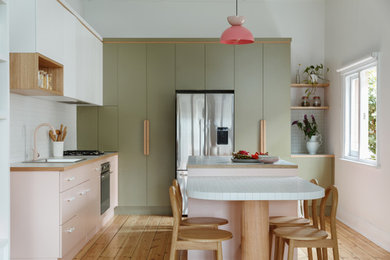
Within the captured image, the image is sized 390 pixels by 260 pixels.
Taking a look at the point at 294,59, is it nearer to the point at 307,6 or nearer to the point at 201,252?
the point at 307,6

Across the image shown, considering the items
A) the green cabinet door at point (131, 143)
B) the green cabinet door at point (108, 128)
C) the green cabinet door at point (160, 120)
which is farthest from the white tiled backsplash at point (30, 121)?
the green cabinet door at point (160, 120)

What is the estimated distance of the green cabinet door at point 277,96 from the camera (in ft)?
18.0

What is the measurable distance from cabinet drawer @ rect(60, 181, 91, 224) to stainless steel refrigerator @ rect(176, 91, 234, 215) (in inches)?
59.5

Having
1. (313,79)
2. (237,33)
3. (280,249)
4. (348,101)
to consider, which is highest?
(237,33)

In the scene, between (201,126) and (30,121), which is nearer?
(30,121)

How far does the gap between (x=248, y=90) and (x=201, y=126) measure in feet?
2.93

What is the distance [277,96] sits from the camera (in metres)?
5.52

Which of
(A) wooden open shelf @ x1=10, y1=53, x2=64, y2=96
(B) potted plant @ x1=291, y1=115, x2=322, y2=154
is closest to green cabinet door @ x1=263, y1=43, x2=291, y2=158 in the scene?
(B) potted plant @ x1=291, y1=115, x2=322, y2=154

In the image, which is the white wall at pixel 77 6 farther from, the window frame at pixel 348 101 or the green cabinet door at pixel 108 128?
the window frame at pixel 348 101

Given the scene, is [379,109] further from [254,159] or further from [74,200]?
[74,200]

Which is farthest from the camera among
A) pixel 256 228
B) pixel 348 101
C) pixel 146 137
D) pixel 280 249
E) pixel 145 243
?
pixel 146 137

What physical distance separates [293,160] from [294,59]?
164 centimetres

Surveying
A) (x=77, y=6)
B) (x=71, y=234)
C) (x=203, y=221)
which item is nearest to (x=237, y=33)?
(x=203, y=221)

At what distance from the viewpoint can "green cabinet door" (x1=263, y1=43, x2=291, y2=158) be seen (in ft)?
18.0
